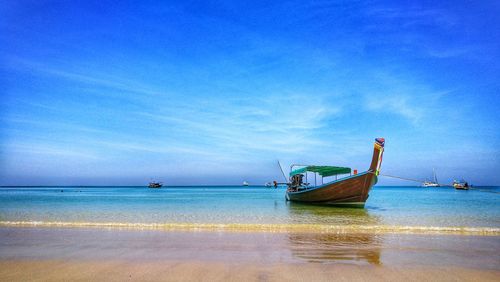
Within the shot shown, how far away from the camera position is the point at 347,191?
23.7m

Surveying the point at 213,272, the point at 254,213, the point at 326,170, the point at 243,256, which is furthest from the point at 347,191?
the point at 213,272

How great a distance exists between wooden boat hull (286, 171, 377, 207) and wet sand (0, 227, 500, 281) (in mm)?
12573

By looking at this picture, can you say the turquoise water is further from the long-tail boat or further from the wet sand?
the wet sand

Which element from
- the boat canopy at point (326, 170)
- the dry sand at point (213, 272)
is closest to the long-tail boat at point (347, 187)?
the boat canopy at point (326, 170)

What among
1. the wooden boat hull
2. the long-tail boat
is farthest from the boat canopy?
the wooden boat hull

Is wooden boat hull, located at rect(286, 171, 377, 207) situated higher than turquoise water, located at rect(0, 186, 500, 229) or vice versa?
wooden boat hull, located at rect(286, 171, 377, 207)

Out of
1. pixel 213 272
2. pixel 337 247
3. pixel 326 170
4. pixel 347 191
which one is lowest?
pixel 337 247

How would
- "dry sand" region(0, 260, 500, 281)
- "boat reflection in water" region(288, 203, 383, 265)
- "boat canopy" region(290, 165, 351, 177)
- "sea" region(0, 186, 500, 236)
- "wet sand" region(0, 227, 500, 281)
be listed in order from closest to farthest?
"dry sand" region(0, 260, 500, 281) < "wet sand" region(0, 227, 500, 281) < "boat reflection in water" region(288, 203, 383, 265) < "sea" region(0, 186, 500, 236) < "boat canopy" region(290, 165, 351, 177)

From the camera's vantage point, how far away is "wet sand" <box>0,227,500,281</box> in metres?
5.47

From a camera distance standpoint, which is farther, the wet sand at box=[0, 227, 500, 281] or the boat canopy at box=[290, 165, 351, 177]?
the boat canopy at box=[290, 165, 351, 177]

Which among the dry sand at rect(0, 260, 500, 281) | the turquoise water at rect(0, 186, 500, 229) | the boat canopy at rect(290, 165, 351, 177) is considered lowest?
the turquoise water at rect(0, 186, 500, 229)

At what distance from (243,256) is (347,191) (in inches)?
723

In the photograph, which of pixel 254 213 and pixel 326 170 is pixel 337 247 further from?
pixel 326 170

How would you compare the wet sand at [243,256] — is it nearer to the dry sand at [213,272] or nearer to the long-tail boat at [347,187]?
the dry sand at [213,272]
